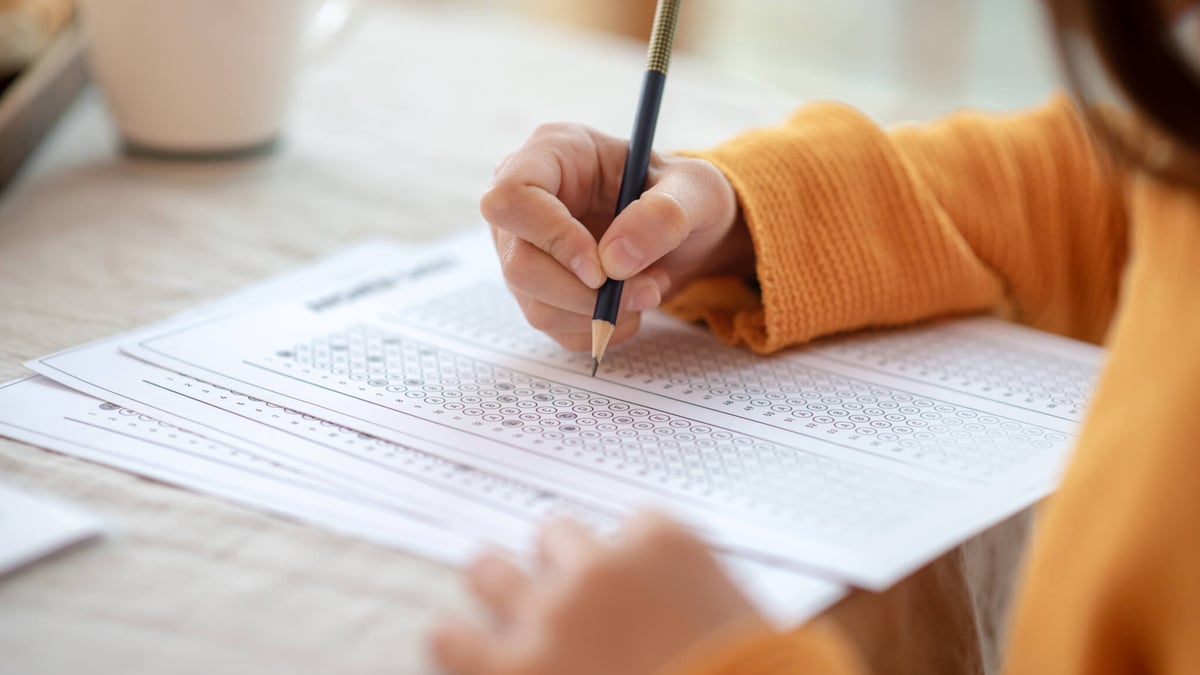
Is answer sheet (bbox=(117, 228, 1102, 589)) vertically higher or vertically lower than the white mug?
lower

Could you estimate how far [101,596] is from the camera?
0.37 meters

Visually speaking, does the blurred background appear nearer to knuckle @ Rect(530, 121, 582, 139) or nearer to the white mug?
the white mug

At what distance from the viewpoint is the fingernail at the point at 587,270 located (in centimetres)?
54

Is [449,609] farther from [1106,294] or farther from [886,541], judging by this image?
[1106,294]

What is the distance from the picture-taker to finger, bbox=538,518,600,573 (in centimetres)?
37

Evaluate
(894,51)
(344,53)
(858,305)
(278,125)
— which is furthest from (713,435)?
(894,51)

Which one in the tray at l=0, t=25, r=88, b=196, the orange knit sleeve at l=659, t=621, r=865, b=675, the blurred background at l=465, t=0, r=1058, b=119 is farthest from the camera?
the blurred background at l=465, t=0, r=1058, b=119

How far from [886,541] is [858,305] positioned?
0.73ft

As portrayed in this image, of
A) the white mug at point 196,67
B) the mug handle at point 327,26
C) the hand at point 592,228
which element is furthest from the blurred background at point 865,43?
the hand at point 592,228

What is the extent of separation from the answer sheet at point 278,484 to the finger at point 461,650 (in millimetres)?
49

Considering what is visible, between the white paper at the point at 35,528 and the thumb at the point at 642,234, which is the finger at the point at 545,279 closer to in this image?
the thumb at the point at 642,234

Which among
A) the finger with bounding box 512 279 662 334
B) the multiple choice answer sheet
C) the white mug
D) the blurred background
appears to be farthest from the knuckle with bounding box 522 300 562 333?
the blurred background

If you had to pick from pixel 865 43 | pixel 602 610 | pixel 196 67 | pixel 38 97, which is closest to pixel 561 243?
pixel 602 610

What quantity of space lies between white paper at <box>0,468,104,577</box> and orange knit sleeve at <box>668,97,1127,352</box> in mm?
326
